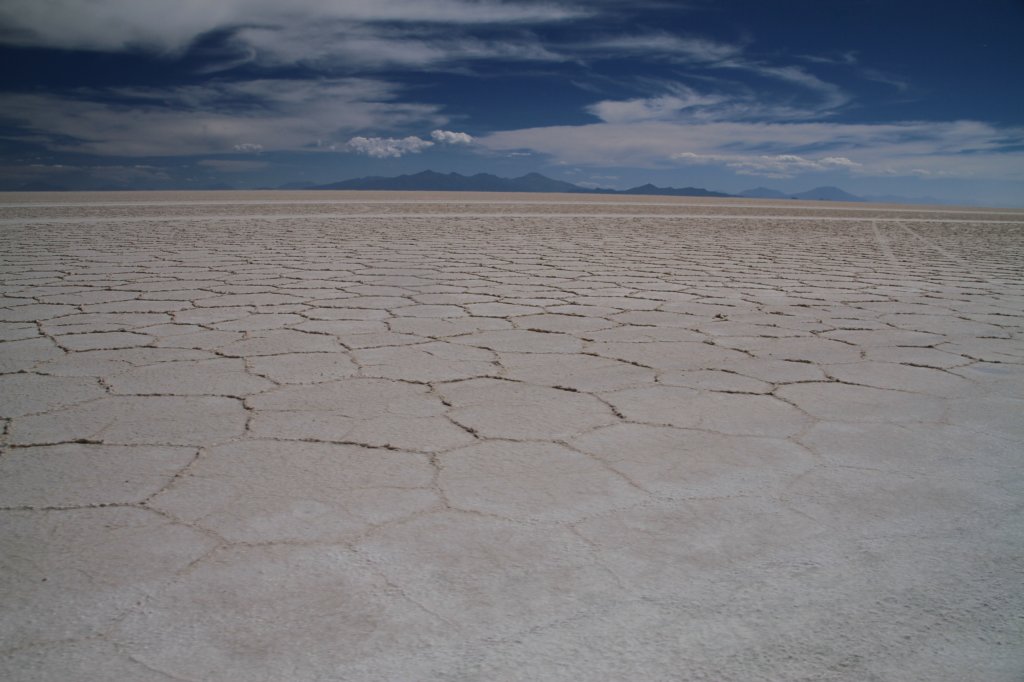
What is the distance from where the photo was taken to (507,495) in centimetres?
109

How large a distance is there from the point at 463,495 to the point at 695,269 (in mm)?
3284

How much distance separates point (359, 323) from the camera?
239cm

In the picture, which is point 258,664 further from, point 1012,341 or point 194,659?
point 1012,341

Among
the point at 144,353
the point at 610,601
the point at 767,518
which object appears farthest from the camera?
the point at 144,353

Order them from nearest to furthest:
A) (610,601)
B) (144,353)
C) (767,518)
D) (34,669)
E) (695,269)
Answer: (34,669) < (610,601) < (767,518) < (144,353) < (695,269)

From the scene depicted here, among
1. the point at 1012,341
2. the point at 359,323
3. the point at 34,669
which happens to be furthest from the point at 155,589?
the point at 1012,341

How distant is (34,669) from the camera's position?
70 cm

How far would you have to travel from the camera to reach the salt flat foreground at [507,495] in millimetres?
751

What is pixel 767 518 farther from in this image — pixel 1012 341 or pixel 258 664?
pixel 1012 341

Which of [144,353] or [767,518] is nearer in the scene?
[767,518]

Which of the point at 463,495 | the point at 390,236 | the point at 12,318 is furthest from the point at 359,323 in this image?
the point at 390,236

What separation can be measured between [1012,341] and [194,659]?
2.59 meters

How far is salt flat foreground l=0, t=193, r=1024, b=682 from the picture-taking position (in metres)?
0.75

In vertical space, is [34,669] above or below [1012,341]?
below
